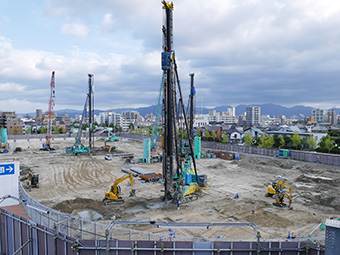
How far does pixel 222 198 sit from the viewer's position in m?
25.2

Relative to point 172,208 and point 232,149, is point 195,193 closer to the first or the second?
point 172,208

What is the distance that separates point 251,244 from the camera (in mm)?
9789

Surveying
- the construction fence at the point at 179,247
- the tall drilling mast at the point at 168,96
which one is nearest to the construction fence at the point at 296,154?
the tall drilling mast at the point at 168,96

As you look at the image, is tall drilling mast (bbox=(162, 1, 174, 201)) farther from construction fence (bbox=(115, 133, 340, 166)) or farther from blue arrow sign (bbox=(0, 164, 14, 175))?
construction fence (bbox=(115, 133, 340, 166))

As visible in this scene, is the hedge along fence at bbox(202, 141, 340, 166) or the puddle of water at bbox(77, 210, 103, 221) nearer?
the puddle of water at bbox(77, 210, 103, 221)

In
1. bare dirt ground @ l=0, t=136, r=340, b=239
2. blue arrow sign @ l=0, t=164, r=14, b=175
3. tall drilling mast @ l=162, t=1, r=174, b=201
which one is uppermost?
tall drilling mast @ l=162, t=1, r=174, b=201

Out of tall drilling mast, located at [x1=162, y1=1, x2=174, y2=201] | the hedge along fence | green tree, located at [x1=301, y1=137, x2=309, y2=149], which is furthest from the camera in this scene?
green tree, located at [x1=301, y1=137, x2=309, y2=149]

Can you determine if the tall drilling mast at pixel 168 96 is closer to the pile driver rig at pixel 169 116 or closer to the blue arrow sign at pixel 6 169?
the pile driver rig at pixel 169 116

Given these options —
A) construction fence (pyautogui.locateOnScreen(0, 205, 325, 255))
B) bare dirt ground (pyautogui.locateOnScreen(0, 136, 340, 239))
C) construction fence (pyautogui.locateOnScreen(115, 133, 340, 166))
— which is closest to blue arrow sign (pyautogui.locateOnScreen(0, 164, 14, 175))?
bare dirt ground (pyautogui.locateOnScreen(0, 136, 340, 239))

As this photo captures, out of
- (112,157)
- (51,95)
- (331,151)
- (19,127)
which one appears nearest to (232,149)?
(331,151)

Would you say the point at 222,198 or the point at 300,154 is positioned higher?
the point at 300,154

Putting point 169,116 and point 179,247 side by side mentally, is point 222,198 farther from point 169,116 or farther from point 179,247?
point 179,247

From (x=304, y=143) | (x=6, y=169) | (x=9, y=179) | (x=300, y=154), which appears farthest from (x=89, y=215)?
(x=304, y=143)

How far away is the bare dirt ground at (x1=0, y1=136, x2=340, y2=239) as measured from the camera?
18.8 metres
